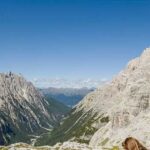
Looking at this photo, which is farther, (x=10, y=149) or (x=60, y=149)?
(x=10, y=149)

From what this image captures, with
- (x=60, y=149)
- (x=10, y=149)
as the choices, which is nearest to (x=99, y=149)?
(x=60, y=149)

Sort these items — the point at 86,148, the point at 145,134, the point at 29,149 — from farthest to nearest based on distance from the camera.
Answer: the point at 145,134
the point at 29,149
the point at 86,148

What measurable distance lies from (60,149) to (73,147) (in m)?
6.12

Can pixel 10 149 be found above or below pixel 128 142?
below

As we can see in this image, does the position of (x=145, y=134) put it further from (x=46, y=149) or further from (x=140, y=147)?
(x=140, y=147)

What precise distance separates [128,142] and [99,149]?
527 feet

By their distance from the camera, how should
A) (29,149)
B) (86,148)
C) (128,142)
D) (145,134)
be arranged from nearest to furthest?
(128,142), (86,148), (29,149), (145,134)

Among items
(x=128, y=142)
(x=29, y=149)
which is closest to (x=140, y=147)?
(x=128, y=142)

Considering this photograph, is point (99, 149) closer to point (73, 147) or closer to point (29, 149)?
point (73, 147)

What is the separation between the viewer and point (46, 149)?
185500mm

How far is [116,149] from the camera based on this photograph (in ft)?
567

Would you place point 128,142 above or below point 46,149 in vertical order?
above

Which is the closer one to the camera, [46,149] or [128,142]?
[128,142]

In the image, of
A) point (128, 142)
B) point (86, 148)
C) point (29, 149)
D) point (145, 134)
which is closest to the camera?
point (128, 142)
